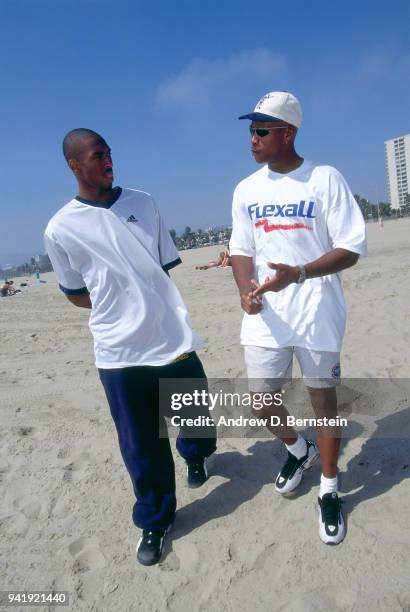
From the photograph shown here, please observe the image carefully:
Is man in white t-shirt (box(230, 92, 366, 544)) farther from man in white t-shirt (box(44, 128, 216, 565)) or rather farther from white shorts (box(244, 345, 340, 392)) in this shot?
man in white t-shirt (box(44, 128, 216, 565))

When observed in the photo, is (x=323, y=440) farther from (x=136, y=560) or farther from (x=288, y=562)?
(x=136, y=560)

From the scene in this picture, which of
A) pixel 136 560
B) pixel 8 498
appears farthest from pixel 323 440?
pixel 8 498

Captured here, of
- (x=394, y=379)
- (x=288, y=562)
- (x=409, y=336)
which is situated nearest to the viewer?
(x=288, y=562)

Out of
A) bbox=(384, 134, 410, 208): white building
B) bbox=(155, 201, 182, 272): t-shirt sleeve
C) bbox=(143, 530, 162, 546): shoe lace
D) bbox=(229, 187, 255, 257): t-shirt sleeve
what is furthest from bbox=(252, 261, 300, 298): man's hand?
bbox=(384, 134, 410, 208): white building

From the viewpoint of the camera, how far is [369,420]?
3572 mm

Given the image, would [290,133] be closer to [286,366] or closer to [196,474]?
[286,366]

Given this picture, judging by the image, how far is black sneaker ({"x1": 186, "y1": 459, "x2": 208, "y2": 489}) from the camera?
3.02m

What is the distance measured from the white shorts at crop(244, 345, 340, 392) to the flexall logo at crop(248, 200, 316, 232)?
0.70 metres

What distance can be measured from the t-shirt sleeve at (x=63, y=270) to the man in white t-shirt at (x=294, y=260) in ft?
3.16

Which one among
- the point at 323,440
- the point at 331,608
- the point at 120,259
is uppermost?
the point at 120,259

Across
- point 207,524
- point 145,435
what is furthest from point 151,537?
point 145,435

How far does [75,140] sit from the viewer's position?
2246mm

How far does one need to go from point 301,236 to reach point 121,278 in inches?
40.5

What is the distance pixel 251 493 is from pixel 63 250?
2051 millimetres
